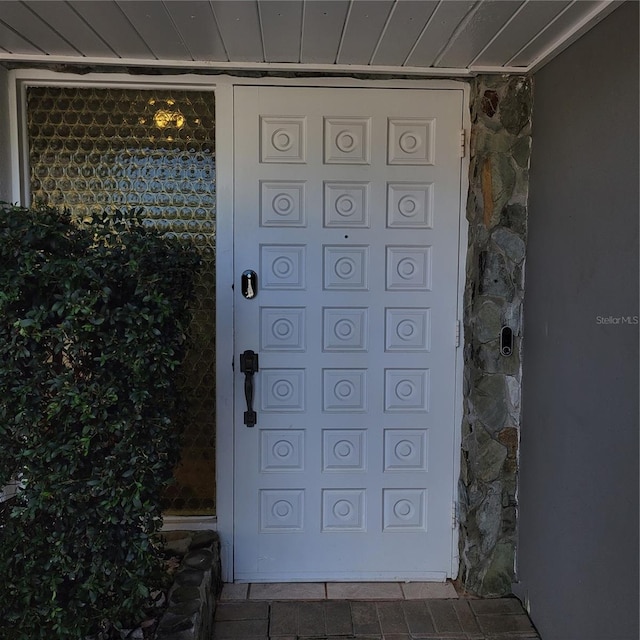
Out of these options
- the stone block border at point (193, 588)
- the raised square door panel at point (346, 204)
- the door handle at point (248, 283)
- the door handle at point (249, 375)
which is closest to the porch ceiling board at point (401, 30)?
the raised square door panel at point (346, 204)

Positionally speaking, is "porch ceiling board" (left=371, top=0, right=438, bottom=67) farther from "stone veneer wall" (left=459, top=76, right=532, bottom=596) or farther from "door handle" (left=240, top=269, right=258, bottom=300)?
"door handle" (left=240, top=269, right=258, bottom=300)

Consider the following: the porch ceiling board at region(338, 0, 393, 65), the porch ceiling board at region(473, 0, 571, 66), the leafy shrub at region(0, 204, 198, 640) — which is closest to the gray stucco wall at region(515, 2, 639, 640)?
the porch ceiling board at region(473, 0, 571, 66)

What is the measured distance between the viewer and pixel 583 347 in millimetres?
1857

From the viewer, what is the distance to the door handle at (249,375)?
93.5 inches

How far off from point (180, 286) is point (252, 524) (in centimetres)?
117

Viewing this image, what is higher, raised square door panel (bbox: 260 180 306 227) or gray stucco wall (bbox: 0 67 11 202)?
gray stucco wall (bbox: 0 67 11 202)

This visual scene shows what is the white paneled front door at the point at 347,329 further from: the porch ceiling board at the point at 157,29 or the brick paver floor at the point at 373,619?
the porch ceiling board at the point at 157,29

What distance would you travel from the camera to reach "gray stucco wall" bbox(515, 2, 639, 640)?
162 centimetres

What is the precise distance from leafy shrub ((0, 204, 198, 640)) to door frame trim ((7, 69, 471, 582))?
532 mm

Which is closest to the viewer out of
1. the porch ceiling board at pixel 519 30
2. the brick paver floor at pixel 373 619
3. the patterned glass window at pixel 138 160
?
the porch ceiling board at pixel 519 30

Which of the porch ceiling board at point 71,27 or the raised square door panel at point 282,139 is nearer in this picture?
the porch ceiling board at point 71,27

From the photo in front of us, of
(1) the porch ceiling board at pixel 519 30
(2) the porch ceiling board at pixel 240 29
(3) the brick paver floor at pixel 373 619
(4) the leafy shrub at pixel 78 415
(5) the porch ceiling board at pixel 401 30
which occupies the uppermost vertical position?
(2) the porch ceiling board at pixel 240 29

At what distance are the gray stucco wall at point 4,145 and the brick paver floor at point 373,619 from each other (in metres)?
2.02

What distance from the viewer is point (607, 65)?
68.0 inches
